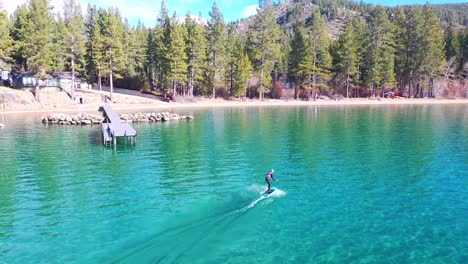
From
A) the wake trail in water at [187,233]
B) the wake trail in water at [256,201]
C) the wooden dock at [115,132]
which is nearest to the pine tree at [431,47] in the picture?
the wooden dock at [115,132]

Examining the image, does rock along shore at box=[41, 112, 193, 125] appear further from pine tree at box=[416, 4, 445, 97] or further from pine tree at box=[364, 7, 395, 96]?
pine tree at box=[416, 4, 445, 97]

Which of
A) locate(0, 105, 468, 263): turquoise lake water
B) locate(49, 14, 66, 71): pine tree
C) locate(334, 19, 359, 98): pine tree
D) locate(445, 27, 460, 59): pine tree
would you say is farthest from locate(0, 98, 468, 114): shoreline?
locate(0, 105, 468, 263): turquoise lake water

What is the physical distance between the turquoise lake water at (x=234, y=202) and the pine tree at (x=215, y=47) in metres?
65.3

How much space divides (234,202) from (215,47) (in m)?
85.2

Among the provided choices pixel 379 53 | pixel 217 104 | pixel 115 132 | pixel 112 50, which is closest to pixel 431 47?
pixel 379 53

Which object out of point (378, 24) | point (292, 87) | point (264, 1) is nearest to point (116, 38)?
point (264, 1)

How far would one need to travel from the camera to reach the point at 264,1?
11188 centimetres

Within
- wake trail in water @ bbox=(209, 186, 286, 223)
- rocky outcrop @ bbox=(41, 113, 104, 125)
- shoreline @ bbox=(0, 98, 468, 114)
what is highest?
shoreline @ bbox=(0, 98, 468, 114)

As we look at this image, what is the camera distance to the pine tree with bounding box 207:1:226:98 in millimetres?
101812

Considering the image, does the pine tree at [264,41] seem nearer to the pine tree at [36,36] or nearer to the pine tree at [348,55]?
the pine tree at [348,55]

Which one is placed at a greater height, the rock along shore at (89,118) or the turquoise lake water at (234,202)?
the rock along shore at (89,118)

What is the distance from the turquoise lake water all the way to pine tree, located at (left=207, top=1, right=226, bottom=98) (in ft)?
214

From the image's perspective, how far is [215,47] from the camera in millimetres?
101500

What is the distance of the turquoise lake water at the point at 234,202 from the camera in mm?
15492
